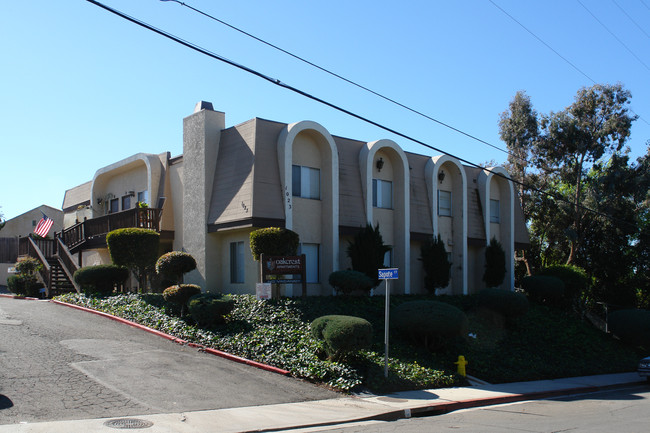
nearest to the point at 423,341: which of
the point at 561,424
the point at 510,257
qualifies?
the point at 561,424

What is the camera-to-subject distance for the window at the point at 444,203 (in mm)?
27578

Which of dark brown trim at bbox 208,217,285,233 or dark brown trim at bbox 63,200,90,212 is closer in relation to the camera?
dark brown trim at bbox 208,217,285,233

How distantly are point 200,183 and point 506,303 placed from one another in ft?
38.3

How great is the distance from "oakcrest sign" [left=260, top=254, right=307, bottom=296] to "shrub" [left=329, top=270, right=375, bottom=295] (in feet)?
6.14

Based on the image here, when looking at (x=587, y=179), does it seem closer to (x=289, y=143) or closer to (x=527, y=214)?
(x=527, y=214)

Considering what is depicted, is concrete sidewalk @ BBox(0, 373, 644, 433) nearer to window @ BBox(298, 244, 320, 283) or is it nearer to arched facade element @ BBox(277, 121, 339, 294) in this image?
arched facade element @ BBox(277, 121, 339, 294)

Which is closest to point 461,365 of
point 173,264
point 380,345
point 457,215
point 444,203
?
point 380,345

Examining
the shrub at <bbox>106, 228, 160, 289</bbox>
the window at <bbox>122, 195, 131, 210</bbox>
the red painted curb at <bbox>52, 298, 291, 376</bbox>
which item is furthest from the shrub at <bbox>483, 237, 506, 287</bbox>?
the window at <bbox>122, 195, 131, 210</bbox>

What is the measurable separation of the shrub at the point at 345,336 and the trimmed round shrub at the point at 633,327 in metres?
14.5

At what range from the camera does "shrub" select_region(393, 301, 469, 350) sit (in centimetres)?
1641

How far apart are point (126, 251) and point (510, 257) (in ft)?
60.3

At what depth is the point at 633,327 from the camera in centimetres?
2355

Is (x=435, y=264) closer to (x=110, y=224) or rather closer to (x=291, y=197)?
(x=291, y=197)

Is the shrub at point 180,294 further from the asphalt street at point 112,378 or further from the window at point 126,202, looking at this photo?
the window at point 126,202
